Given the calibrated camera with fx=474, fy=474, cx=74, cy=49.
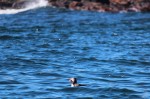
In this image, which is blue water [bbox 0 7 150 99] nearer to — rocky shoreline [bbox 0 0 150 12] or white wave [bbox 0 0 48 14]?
Result: rocky shoreline [bbox 0 0 150 12]

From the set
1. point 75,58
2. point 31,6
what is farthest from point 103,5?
point 75,58

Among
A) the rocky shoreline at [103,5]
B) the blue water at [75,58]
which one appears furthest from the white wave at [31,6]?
the blue water at [75,58]

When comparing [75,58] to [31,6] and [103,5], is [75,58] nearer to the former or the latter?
[103,5]

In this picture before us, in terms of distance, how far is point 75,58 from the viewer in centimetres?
2212

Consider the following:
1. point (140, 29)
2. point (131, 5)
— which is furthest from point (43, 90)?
point (131, 5)

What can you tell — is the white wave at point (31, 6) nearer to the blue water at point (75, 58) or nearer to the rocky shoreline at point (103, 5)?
the rocky shoreline at point (103, 5)

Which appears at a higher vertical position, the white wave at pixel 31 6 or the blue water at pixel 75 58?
the white wave at pixel 31 6

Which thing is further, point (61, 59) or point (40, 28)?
point (40, 28)

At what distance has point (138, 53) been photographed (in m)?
23.3

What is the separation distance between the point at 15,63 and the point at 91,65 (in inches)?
130

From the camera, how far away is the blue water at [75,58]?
51.3ft

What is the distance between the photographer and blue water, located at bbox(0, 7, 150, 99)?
1564 cm

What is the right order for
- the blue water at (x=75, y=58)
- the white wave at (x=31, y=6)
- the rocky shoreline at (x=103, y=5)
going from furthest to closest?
the white wave at (x=31, y=6) → the rocky shoreline at (x=103, y=5) → the blue water at (x=75, y=58)

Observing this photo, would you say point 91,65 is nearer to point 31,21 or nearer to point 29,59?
point 29,59
